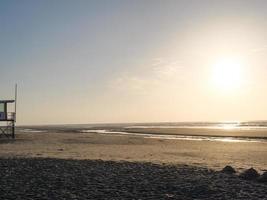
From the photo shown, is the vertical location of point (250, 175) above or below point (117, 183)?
above

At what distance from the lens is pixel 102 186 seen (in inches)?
706

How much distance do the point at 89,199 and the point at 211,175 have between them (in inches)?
303

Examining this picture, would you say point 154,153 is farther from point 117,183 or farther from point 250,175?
point 117,183

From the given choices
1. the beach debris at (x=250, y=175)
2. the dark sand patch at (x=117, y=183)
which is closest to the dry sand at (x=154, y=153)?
the beach debris at (x=250, y=175)

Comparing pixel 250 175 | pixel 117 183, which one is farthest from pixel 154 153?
pixel 117 183

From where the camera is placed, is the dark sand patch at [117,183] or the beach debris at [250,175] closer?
the dark sand patch at [117,183]

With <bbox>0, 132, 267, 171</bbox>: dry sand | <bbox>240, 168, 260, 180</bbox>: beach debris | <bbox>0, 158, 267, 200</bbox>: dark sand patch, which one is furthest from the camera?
<bbox>0, 132, 267, 171</bbox>: dry sand

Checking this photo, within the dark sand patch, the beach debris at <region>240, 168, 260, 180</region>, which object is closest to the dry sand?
the beach debris at <region>240, 168, 260, 180</region>

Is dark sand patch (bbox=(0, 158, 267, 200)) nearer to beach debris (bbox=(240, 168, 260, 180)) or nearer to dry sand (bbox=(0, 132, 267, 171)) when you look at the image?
beach debris (bbox=(240, 168, 260, 180))

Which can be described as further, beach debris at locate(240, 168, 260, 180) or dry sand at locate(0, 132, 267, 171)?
dry sand at locate(0, 132, 267, 171)

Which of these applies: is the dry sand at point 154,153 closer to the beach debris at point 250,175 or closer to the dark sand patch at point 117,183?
the beach debris at point 250,175

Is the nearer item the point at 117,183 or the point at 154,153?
the point at 117,183

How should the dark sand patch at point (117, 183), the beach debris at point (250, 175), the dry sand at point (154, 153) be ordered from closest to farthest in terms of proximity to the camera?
the dark sand patch at point (117, 183) → the beach debris at point (250, 175) → the dry sand at point (154, 153)

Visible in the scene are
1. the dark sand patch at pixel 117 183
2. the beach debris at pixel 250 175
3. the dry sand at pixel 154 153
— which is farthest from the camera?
the dry sand at pixel 154 153
